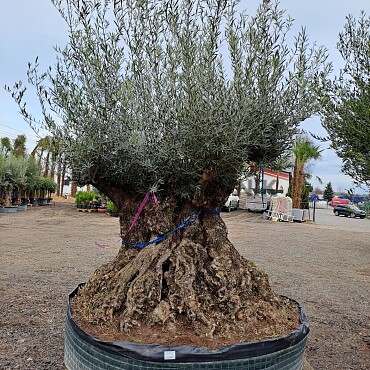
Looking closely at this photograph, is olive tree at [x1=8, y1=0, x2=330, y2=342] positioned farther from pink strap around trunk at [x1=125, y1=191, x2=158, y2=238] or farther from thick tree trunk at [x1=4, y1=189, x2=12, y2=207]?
thick tree trunk at [x1=4, y1=189, x2=12, y2=207]

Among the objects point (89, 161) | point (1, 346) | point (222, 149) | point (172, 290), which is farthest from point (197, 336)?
point (1, 346)

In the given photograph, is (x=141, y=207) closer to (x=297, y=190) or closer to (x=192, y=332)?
(x=192, y=332)

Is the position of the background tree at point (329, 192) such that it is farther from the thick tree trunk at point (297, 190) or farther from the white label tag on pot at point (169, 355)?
the white label tag on pot at point (169, 355)

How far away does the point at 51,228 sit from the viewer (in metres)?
16.4

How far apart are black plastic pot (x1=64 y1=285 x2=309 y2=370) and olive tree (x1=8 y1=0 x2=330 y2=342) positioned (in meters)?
0.30

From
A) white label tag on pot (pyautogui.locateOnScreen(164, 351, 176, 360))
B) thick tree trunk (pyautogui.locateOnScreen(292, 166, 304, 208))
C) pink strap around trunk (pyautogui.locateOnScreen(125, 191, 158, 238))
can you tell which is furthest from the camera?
thick tree trunk (pyautogui.locateOnScreen(292, 166, 304, 208))

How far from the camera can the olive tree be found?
272 cm

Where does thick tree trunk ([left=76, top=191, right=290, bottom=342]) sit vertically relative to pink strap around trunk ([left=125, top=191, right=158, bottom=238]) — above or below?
below

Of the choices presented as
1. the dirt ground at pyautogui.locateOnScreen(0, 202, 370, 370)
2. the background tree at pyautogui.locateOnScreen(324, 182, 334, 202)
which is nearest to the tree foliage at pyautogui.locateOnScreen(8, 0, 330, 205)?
the dirt ground at pyautogui.locateOnScreen(0, 202, 370, 370)

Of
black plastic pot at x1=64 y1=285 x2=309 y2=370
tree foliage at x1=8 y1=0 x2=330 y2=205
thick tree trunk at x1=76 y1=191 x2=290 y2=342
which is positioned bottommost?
black plastic pot at x1=64 y1=285 x2=309 y2=370

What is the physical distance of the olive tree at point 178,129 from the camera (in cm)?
272

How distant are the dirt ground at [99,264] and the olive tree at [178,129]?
1.47m

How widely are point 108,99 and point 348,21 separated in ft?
10.1

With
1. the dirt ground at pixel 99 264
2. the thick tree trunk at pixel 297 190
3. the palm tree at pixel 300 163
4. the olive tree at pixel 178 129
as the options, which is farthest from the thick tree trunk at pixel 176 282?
the thick tree trunk at pixel 297 190
